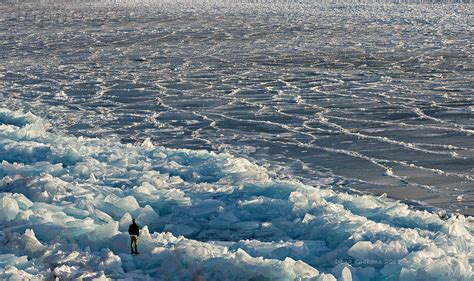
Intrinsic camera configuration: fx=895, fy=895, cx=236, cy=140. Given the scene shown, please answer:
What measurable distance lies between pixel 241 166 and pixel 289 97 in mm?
5464

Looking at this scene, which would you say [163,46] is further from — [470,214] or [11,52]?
[470,214]

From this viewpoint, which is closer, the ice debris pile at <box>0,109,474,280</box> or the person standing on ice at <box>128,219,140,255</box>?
the ice debris pile at <box>0,109,474,280</box>

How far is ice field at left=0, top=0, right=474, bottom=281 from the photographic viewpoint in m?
5.35

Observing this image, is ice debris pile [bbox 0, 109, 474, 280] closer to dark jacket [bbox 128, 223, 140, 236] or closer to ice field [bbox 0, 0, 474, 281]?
ice field [bbox 0, 0, 474, 281]

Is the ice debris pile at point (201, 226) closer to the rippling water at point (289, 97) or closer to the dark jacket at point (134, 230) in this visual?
the dark jacket at point (134, 230)

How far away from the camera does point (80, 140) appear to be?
374 inches

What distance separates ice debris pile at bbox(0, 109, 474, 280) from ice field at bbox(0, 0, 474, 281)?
0.01m

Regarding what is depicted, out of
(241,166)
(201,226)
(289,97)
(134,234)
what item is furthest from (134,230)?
(289,97)

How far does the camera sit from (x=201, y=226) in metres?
6.28

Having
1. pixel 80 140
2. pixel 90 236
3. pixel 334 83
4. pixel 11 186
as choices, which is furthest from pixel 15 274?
pixel 334 83

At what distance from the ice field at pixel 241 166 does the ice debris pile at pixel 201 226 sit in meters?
0.01

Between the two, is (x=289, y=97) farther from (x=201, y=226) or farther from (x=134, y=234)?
(x=134, y=234)

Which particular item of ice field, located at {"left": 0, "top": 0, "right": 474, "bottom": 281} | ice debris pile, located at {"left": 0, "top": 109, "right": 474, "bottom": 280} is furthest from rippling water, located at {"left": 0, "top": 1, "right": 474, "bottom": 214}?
ice debris pile, located at {"left": 0, "top": 109, "right": 474, "bottom": 280}

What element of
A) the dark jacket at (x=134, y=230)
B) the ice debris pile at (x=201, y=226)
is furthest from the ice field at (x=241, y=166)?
the dark jacket at (x=134, y=230)
